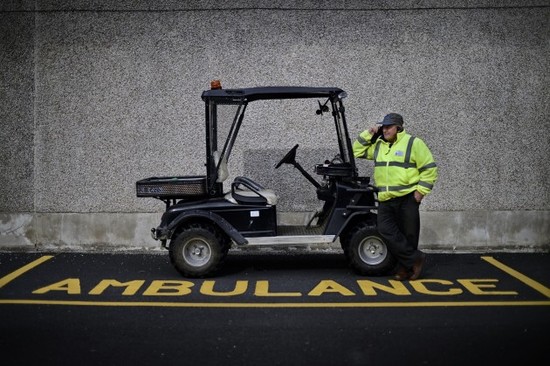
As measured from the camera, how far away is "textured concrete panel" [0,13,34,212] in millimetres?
10328

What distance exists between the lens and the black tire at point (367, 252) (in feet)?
26.7

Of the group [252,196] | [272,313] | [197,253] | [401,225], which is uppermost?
[252,196]

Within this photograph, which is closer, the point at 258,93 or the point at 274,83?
the point at 258,93

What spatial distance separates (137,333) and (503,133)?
21.9ft

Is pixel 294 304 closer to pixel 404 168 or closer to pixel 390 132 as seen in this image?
pixel 404 168

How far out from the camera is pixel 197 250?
8.25m

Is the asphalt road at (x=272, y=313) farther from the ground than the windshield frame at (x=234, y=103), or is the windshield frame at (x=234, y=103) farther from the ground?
the windshield frame at (x=234, y=103)

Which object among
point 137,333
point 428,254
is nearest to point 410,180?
point 428,254

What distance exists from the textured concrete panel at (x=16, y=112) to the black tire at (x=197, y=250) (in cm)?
347

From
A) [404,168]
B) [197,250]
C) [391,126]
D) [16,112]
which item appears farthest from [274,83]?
[16,112]

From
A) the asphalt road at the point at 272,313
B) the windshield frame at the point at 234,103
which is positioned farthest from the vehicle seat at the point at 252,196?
the asphalt road at the point at 272,313

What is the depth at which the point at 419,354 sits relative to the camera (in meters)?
5.30

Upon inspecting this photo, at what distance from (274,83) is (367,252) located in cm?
331

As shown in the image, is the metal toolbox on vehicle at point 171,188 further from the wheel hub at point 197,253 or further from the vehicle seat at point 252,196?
the wheel hub at point 197,253
